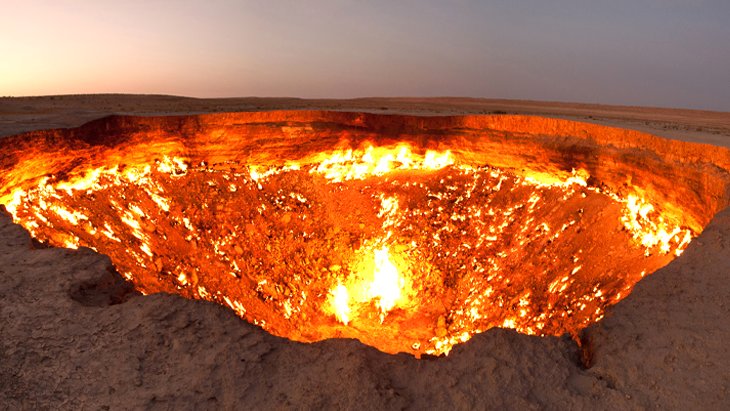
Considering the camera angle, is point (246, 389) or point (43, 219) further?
point (43, 219)

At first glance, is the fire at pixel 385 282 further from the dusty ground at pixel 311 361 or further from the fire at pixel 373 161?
the dusty ground at pixel 311 361

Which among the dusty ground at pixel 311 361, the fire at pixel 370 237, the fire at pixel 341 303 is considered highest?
the dusty ground at pixel 311 361

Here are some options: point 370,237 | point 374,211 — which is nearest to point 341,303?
point 370,237

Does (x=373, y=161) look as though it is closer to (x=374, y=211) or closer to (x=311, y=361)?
(x=374, y=211)

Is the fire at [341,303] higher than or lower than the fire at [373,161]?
lower

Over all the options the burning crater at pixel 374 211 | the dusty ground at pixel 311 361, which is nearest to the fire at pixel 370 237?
the burning crater at pixel 374 211

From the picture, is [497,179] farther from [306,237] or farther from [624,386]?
[624,386]

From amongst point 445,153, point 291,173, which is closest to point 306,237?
point 291,173
